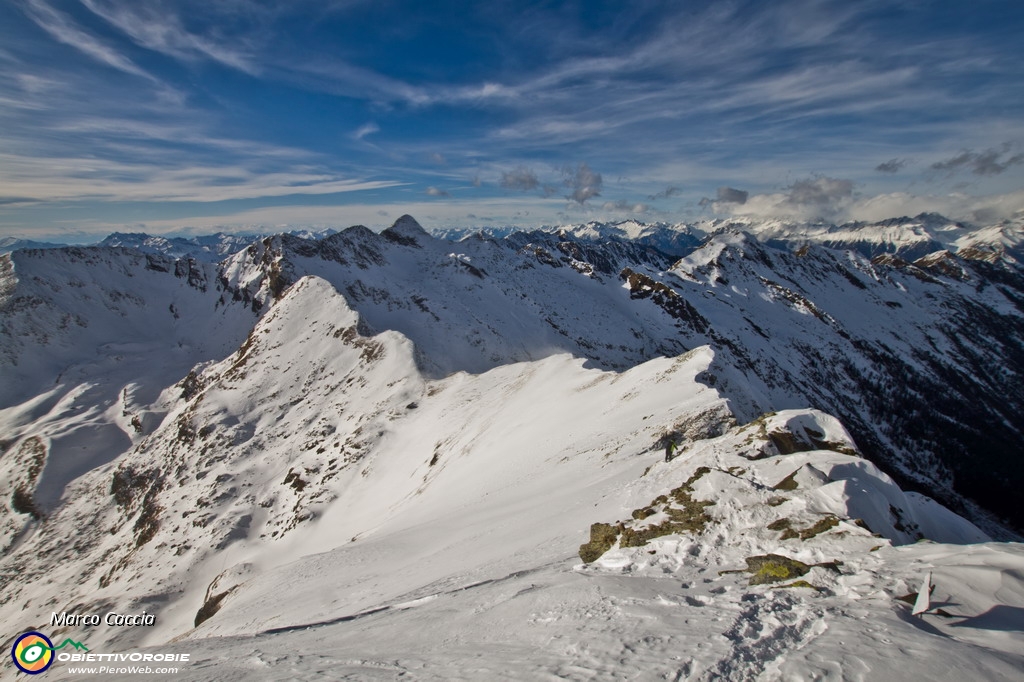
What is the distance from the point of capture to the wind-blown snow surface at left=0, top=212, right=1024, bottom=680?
32.7 feet

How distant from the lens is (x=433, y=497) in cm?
3659

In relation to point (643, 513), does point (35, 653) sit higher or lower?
lower

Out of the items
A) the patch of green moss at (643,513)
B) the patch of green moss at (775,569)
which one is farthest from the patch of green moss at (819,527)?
the patch of green moss at (643,513)

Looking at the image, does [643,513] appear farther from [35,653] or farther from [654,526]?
[35,653]

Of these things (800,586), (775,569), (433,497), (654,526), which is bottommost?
(433,497)

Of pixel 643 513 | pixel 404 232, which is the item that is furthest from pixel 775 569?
pixel 404 232

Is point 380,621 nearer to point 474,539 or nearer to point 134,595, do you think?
point 474,539

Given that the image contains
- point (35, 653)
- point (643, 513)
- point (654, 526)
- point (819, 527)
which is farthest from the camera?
point (643, 513)

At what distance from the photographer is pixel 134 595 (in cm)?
4384

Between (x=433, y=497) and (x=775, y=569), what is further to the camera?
(x=433, y=497)

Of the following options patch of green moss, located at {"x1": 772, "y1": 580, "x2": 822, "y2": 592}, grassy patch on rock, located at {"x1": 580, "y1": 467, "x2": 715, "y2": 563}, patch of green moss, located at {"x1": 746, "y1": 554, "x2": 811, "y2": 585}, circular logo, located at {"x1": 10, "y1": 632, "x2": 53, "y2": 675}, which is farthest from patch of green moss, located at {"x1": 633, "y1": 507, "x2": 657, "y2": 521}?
circular logo, located at {"x1": 10, "y1": 632, "x2": 53, "y2": 675}

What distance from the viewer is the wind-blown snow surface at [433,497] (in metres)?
9.98

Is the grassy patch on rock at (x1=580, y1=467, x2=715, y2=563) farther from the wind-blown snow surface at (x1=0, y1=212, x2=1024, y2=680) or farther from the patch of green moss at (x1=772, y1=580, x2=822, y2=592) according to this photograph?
the patch of green moss at (x1=772, y1=580, x2=822, y2=592)

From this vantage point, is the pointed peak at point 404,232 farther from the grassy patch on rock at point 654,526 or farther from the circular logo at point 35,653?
the grassy patch on rock at point 654,526
